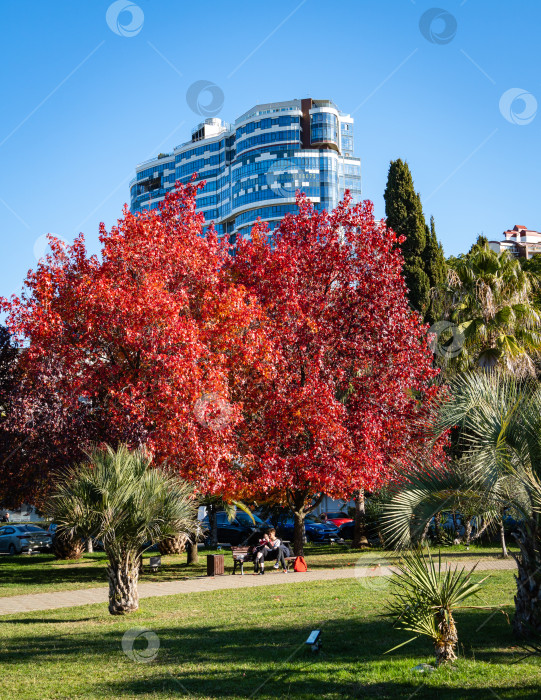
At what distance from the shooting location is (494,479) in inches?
324

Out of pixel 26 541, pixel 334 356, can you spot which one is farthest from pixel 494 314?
pixel 26 541

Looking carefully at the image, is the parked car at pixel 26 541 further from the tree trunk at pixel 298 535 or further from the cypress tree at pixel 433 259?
the cypress tree at pixel 433 259

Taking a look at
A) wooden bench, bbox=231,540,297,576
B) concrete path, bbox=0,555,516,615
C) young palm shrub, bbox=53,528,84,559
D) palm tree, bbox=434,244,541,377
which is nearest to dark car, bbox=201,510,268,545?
young palm shrub, bbox=53,528,84,559

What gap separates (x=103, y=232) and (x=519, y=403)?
13285mm

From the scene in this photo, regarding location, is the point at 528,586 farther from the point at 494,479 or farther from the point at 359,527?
the point at 359,527

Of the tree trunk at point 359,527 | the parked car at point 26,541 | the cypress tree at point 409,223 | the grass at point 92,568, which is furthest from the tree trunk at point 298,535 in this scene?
the parked car at point 26,541

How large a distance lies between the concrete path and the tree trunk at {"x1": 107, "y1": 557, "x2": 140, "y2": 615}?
89.9 inches

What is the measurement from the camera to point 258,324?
64.7ft

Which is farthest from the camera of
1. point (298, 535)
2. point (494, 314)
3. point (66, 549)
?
point (66, 549)

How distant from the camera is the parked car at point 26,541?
3172 centimetres

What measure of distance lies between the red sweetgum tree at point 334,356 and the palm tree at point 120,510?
22.7 feet

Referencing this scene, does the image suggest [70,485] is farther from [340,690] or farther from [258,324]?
A: [258,324]

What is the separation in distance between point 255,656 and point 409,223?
2900 cm

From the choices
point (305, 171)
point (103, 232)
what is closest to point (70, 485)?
point (103, 232)
